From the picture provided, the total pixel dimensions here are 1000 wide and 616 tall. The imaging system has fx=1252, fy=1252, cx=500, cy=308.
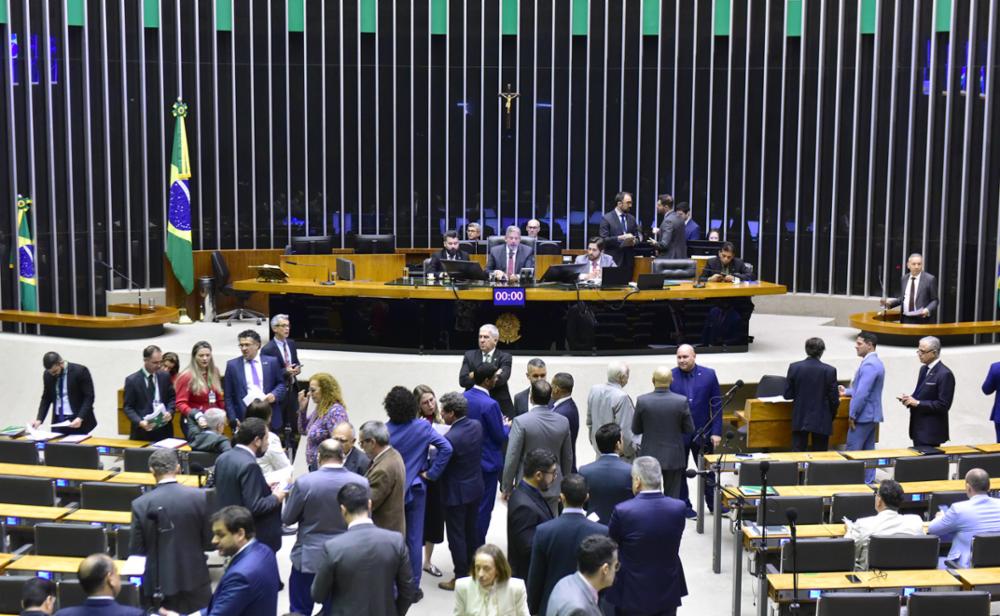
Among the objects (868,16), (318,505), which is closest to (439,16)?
(868,16)

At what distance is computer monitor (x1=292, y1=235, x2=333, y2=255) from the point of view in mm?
15227

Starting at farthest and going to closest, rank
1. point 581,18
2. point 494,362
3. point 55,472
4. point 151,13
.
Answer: point 581,18 < point 151,13 < point 494,362 < point 55,472

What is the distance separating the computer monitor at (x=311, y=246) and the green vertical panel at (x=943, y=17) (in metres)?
7.76

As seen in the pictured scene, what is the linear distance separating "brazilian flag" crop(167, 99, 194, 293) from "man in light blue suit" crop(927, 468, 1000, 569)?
10348 mm

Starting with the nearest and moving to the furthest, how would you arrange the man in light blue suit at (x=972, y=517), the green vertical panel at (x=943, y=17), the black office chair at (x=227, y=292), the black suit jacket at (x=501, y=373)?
the man in light blue suit at (x=972, y=517) → the black suit jacket at (x=501, y=373) → the green vertical panel at (x=943, y=17) → the black office chair at (x=227, y=292)

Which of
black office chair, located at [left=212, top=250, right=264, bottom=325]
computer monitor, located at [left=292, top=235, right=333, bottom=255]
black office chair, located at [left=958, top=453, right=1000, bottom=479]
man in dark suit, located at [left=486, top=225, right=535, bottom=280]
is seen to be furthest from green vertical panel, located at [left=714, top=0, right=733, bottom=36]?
black office chair, located at [left=958, top=453, right=1000, bottom=479]

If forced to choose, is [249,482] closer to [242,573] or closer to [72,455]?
[242,573]

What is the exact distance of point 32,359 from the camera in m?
12.9

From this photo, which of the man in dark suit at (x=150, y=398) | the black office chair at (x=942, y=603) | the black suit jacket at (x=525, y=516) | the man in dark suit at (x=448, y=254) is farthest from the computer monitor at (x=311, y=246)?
the black office chair at (x=942, y=603)

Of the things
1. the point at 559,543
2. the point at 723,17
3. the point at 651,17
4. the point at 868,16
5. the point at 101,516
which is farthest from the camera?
the point at 651,17

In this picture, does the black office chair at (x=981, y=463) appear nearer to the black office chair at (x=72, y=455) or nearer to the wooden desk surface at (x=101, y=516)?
the wooden desk surface at (x=101, y=516)

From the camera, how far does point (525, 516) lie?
614 cm

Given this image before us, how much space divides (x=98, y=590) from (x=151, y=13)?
1236 centimetres

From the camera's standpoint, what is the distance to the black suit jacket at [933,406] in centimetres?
960
